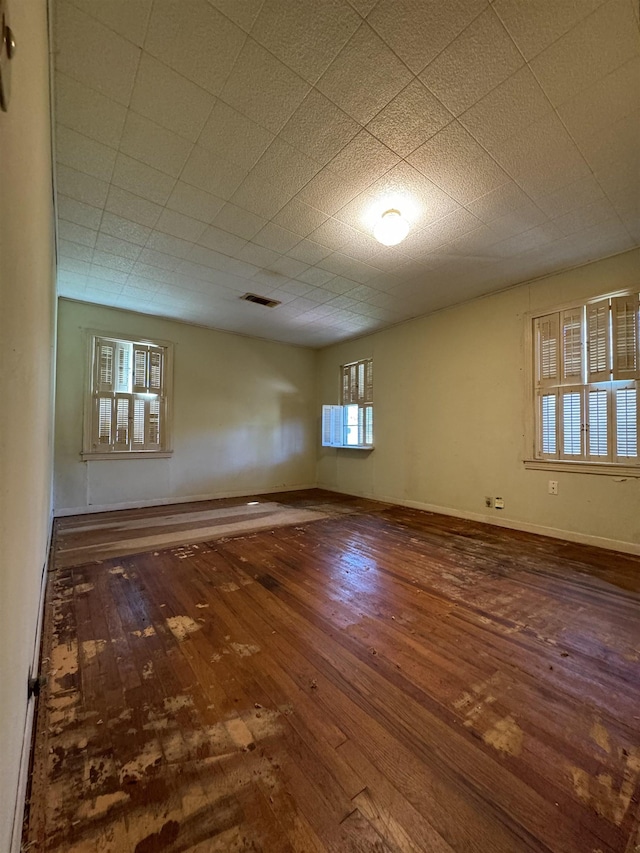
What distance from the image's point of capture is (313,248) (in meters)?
3.25

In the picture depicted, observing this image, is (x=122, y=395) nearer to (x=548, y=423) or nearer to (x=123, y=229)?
(x=123, y=229)

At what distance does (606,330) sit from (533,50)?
8.82ft

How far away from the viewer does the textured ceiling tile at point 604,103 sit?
1678mm

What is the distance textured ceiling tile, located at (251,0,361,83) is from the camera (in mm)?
1425

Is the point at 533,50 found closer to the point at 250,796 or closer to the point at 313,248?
the point at 313,248

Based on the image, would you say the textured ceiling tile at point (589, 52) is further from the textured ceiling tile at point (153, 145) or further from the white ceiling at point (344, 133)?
the textured ceiling tile at point (153, 145)

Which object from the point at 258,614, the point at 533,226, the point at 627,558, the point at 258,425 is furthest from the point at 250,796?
the point at 258,425

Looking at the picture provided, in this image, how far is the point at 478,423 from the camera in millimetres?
4340

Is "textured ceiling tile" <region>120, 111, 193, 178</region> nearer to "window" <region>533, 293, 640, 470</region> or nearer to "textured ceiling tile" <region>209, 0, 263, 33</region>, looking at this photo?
"textured ceiling tile" <region>209, 0, 263, 33</region>

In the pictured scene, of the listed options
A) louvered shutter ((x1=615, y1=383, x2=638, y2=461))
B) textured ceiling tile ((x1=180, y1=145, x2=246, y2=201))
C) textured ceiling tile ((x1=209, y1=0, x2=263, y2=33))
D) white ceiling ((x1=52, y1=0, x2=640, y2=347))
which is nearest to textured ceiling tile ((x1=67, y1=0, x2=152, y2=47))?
white ceiling ((x1=52, y1=0, x2=640, y2=347))

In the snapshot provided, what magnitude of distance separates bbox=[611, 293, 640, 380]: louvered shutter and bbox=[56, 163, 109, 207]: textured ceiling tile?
4606 mm

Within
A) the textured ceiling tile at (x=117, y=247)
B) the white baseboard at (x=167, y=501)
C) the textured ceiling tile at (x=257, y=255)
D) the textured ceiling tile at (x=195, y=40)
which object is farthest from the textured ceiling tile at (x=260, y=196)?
the white baseboard at (x=167, y=501)

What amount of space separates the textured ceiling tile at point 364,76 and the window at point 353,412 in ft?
13.7

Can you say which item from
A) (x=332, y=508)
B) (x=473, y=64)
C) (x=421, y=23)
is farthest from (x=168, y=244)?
(x=332, y=508)
